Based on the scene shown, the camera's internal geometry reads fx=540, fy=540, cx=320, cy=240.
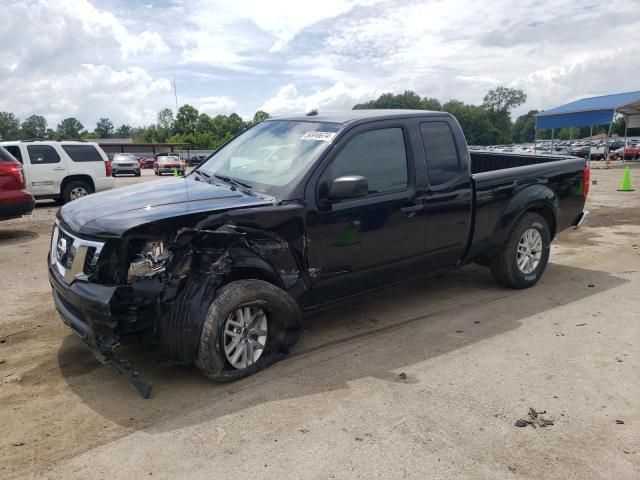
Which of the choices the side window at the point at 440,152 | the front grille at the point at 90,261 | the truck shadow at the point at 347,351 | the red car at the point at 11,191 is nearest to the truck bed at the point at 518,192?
the side window at the point at 440,152

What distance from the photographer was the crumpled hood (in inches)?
138

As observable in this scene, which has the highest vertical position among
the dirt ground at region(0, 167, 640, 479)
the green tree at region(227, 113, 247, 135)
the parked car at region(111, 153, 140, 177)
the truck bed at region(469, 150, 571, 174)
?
the green tree at region(227, 113, 247, 135)

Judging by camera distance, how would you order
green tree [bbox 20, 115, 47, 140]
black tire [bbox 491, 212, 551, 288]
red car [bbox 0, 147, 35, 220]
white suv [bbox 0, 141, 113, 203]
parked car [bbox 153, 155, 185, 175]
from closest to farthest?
black tire [bbox 491, 212, 551, 288]
red car [bbox 0, 147, 35, 220]
white suv [bbox 0, 141, 113, 203]
parked car [bbox 153, 155, 185, 175]
green tree [bbox 20, 115, 47, 140]

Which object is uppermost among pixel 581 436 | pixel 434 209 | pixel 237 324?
pixel 434 209

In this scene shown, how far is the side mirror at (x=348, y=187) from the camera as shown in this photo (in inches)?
155

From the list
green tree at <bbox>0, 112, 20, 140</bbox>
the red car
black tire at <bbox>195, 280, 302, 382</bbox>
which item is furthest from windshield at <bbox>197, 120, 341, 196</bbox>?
green tree at <bbox>0, 112, 20, 140</bbox>

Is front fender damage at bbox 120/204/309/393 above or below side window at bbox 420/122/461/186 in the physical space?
below

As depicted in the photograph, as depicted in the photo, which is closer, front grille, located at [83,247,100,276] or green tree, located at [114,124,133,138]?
front grille, located at [83,247,100,276]

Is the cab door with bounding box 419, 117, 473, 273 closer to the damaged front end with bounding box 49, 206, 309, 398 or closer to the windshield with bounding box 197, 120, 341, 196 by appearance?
the windshield with bounding box 197, 120, 341, 196

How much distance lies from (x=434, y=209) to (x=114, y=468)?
3.25 meters

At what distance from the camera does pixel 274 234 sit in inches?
154

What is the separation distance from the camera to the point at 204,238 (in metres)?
3.60

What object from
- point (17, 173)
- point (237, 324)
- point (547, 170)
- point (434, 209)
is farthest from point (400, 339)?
point (17, 173)

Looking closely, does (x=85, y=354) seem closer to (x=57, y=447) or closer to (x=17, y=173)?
(x=57, y=447)
